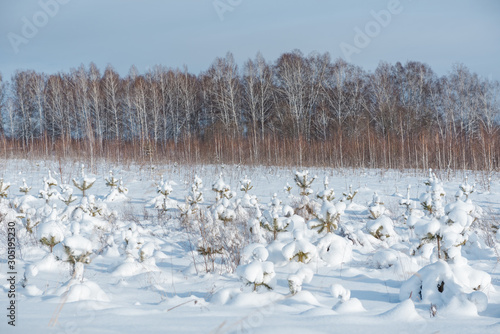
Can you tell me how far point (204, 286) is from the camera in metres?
2.57

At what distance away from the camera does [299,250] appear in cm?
280

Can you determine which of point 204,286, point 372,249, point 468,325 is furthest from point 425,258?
point 204,286

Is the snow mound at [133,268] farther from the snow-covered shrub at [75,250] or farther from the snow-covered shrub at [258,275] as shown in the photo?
the snow-covered shrub at [258,275]

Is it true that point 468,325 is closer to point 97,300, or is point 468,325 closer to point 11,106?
point 97,300

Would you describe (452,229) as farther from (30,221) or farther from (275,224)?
(30,221)

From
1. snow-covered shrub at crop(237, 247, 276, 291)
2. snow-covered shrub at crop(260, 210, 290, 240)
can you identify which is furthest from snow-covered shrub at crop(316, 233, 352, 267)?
snow-covered shrub at crop(237, 247, 276, 291)

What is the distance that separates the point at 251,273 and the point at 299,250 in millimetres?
905

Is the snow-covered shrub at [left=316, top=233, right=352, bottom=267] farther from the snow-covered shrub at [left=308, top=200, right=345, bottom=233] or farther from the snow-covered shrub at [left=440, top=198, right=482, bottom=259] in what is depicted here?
the snow-covered shrub at [left=440, top=198, right=482, bottom=259]

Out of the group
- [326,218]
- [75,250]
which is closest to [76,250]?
[75,250]

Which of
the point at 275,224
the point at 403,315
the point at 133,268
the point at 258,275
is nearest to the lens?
the point at 403,315

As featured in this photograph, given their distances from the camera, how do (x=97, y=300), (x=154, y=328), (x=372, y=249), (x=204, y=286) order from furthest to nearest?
(x=372, y=249), (x=204, y=286), (x=97, y=300), (x=154, y=328)

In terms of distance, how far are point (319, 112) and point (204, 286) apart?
19.6 metres

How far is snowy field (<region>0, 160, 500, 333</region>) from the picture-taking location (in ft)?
5.12

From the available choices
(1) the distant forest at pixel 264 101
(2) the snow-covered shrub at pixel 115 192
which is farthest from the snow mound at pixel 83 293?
(1) the distant forest at pixel 264 101
